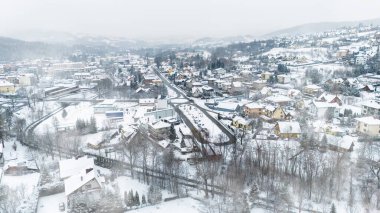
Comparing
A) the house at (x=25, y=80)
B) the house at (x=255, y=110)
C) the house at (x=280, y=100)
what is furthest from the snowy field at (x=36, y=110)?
the house at (x=280, y=100)

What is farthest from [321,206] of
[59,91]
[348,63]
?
[348,63]

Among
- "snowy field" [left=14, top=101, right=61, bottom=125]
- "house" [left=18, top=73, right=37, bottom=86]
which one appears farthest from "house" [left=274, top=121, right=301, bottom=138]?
"house" [left=18, top=73, right=37, bottom=86]

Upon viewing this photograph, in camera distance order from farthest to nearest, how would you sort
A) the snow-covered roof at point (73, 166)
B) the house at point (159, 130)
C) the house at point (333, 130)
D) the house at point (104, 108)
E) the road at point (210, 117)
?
1. the house at point (104, 108)
2. the road at point (210, 117)
3. the house at point (159, 130)
4. the house at point (333, 130)
5. the snow-covered roof at point (73, 166)

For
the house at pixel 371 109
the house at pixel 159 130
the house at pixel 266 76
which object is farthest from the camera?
the house at pixel 266 76

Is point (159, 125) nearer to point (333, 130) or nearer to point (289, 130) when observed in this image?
point (289, 130)

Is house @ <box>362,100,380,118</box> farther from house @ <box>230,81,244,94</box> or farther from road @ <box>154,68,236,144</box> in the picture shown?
house @ <box>230,81,244,94</box>

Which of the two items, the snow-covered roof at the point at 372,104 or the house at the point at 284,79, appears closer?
the snow-covered roof at the point at 372,104

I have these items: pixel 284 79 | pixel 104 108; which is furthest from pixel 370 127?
pixel 284 79

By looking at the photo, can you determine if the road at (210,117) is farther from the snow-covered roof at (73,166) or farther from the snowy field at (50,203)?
the snowy field at (50,203)
